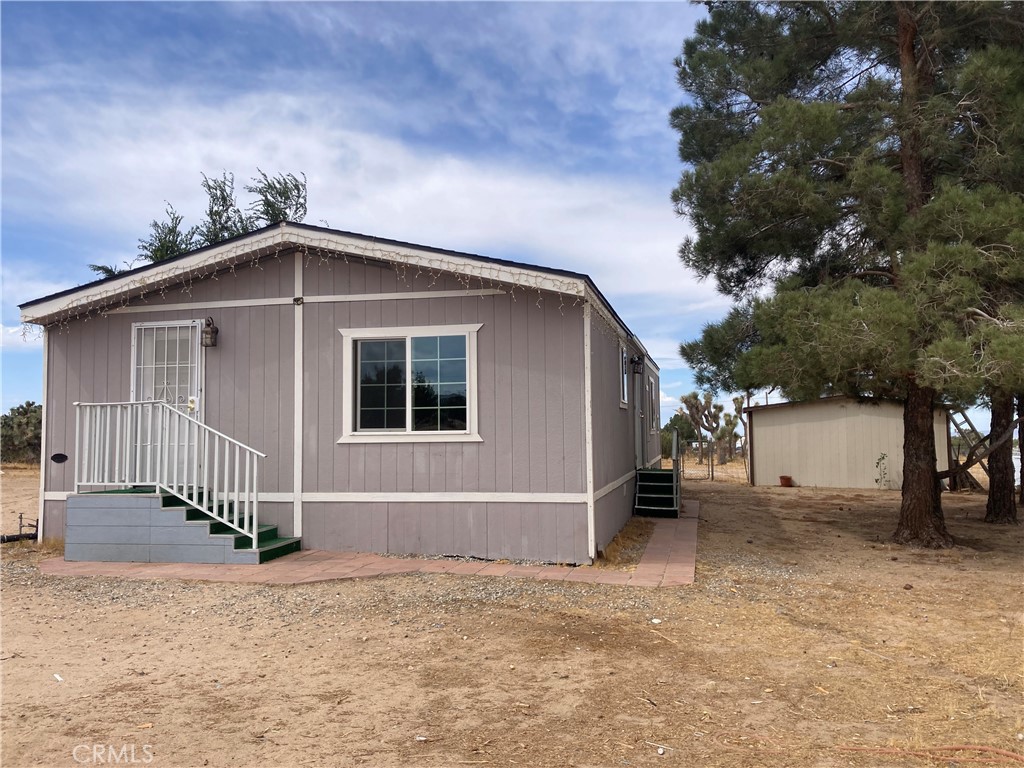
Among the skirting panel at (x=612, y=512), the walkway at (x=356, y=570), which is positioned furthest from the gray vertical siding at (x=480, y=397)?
the walkway at (x=356, y=570)

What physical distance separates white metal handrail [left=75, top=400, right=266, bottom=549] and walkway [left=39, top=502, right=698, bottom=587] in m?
0.55

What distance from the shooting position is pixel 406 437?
735cm

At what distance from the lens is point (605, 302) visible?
25.7 feet

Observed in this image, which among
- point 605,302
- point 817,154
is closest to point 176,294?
point 605,302

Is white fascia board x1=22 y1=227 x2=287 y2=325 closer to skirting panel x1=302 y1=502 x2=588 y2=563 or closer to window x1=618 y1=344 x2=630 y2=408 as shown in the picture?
skirting panel x1=302 y1=502 x2=588 y2=563

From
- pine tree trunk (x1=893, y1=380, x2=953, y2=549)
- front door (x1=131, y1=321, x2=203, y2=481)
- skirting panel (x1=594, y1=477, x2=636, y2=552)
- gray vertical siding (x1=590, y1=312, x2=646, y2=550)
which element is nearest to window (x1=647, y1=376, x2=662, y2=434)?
gray vertical siding (x1=590, y1=312, x2=646, y2=550)

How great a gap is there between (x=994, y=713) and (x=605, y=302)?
520cm

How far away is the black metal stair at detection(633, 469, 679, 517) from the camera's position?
1091 centimetres

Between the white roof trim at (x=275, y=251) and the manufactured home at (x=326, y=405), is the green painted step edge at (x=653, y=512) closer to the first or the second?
the manufactured home at (x=326, y=405)

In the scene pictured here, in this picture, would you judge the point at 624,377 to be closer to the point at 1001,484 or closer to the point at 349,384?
the point at 349,384

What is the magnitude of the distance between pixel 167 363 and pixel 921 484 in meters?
8.96

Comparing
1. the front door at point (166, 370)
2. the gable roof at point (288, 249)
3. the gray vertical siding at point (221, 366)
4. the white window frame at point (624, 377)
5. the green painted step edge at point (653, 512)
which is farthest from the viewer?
the green painted step edge at point (653, 512)

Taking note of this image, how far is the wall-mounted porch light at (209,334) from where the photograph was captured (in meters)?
7.82

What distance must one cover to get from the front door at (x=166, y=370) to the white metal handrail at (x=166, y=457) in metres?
0.03
